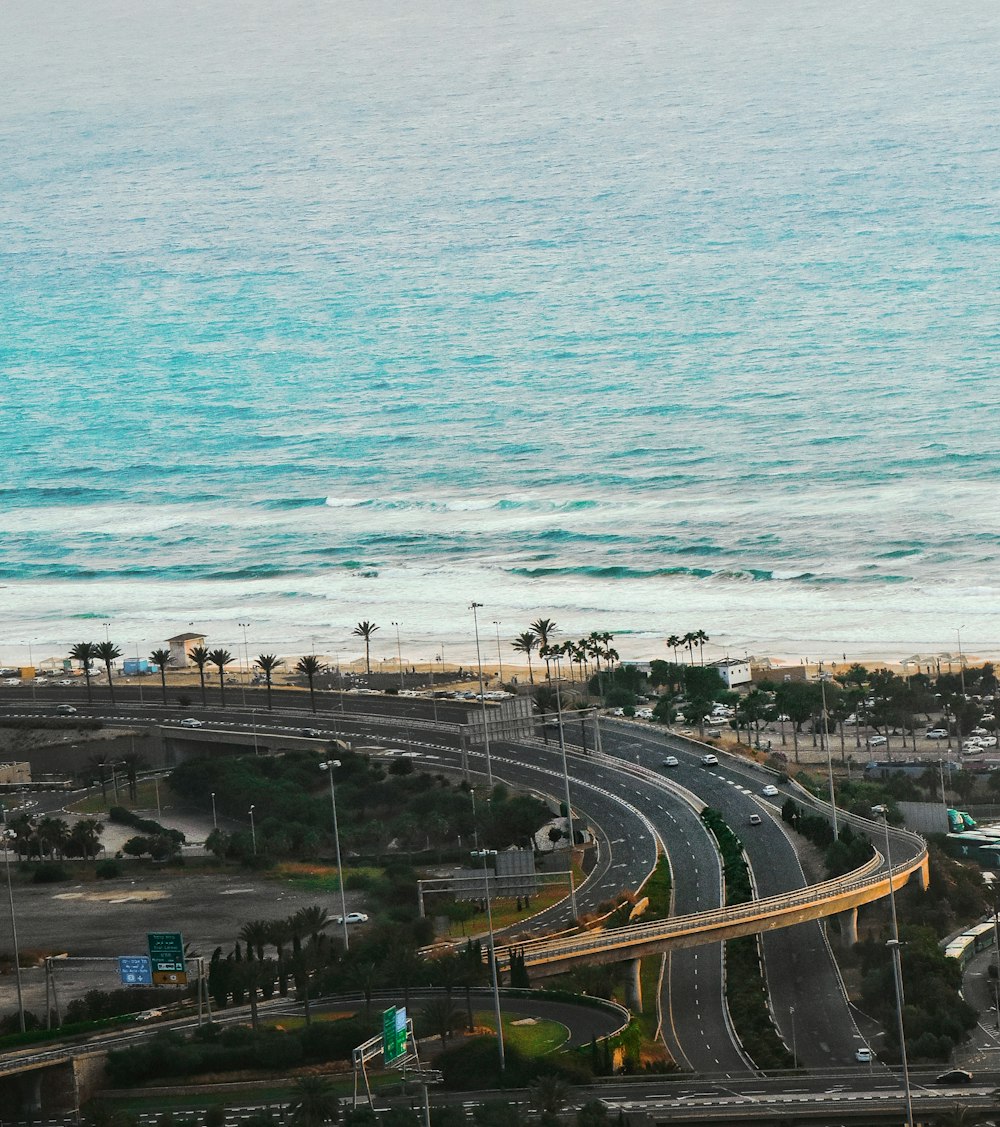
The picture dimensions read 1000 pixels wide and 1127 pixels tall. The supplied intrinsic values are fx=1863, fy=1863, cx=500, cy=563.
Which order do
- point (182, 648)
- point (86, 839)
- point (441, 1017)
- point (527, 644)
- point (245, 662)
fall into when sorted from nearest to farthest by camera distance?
point (441, 1017) → point (86, 839) → point (527, 644) → point (182, 648) → point (245, 662)

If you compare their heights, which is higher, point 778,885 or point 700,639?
point 700,639

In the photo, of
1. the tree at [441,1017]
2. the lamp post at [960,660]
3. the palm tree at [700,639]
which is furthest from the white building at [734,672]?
the tree at [441,1017]

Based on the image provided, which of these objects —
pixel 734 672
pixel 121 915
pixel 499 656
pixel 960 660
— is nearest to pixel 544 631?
pixel 499 656

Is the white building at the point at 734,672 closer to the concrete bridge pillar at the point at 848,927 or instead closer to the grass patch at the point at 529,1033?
the concrete bridge pillar at the point at 848,927

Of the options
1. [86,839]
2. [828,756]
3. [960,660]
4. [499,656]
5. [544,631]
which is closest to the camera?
[86,839]

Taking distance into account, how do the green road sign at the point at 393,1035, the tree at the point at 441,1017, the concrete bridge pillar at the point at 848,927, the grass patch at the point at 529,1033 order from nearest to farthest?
1. the green road sign at the point at 393,1035
2. the grass patch at the point at 529,1033
3. the tree at the point at 441,1017
4. the concrete bridge pillar at the point at 848,927

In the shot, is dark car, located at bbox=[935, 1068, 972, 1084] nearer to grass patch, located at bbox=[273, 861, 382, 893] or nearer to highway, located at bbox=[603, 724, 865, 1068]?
highway, located at bbox=[603, 724, 865, 1068]

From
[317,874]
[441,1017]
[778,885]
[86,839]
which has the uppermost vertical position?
[86,839]

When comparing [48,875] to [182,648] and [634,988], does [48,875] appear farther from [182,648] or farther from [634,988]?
[182,648]
